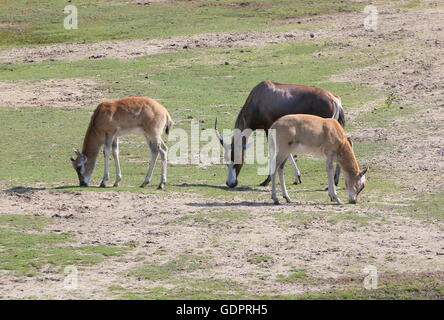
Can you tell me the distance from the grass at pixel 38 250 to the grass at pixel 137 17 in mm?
18127

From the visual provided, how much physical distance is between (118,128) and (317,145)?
3402 millimetres

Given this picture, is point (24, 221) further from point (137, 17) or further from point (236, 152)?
point (137, 17)

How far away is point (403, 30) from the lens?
29.4 m

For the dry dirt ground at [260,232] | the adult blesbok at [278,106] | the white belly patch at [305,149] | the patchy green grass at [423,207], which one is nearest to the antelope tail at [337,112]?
the adult blesbok at [278,106]

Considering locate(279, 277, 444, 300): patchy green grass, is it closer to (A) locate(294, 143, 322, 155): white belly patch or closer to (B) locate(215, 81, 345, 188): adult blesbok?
(A) locate(294, 143, 322, 155): white belly patch

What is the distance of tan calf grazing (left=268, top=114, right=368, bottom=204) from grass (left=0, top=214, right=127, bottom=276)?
3336mm

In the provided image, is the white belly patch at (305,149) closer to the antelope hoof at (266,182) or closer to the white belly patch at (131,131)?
the antelope hoof at (266,182)

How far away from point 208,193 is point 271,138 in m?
1.55

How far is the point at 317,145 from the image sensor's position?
48.5ft

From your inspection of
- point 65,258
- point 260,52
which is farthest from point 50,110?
point 65,258

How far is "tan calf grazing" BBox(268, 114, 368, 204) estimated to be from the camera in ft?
48.2

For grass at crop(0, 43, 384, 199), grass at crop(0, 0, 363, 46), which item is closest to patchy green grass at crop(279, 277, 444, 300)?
grass at crop(0, 43, 384, 199)

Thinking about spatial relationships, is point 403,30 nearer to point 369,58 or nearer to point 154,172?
point 369,58

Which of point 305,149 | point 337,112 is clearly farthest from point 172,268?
point 337,112
